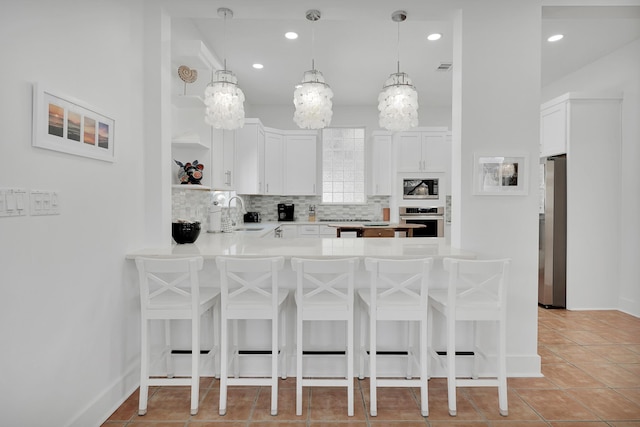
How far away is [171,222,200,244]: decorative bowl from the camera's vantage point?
2814mm

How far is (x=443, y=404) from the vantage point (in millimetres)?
Result: 2213

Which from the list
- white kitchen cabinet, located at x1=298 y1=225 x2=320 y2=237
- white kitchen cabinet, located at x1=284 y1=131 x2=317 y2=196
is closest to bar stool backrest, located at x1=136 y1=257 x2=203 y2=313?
white kitchen cabinet, located at x1=298 y1=225 x2=320 y2=237

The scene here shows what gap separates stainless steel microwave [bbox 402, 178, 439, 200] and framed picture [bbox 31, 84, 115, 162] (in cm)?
445

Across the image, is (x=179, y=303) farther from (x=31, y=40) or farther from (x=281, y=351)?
(x=31, y=40)

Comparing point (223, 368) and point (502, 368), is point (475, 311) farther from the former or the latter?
point (223, 368)

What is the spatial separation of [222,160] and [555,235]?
3887 millimetres

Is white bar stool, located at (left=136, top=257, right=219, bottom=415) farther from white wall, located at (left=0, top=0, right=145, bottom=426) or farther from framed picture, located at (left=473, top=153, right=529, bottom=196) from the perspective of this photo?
framed picture, located at (left=473, top=153, right=529, bottom=196)

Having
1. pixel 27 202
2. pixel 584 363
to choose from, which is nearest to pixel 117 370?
pixel 27 202

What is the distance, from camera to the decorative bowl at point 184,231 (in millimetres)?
2814

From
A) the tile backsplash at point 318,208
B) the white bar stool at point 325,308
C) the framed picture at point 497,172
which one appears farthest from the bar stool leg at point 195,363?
the tile backsplash at point 318,208

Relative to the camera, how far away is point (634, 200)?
399cm

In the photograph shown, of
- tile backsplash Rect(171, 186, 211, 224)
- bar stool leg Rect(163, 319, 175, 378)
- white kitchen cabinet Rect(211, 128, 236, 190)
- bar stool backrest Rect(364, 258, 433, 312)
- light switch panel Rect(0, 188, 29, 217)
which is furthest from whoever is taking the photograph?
white kitchen cabinet Rect(211, 128, 236, 190)

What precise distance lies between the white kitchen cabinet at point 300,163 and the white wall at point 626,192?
3.80 metres

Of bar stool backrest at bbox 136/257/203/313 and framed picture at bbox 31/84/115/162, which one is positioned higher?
framed picture at bbox 31/84/115/162
